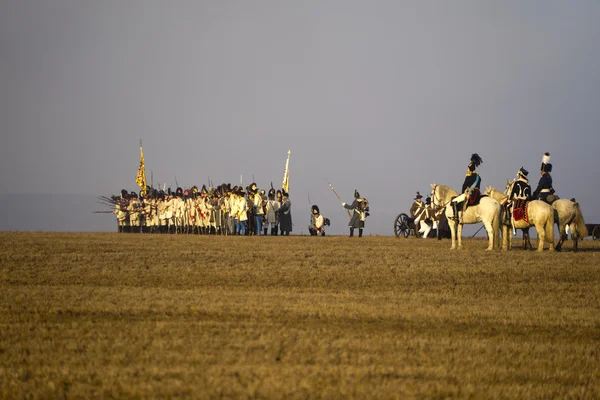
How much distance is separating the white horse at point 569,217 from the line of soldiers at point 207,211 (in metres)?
14.0

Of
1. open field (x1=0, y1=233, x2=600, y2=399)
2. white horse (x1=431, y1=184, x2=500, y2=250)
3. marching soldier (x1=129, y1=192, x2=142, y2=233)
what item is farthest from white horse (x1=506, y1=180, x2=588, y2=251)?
marching soldier (x1=129, y1=192, x2=142, y2=233)

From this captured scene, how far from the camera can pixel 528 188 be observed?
21156 millimetres

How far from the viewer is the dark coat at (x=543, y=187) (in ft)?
73.6

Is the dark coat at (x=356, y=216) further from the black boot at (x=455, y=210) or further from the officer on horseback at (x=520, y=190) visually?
the officer on horseback at (x=520, y=190)

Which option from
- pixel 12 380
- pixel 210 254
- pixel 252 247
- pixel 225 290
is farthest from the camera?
pixel 252 247

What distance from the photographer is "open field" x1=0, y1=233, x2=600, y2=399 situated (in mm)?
6371

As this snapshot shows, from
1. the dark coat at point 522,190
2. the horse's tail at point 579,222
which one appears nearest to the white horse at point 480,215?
the dark coat at point 522,190

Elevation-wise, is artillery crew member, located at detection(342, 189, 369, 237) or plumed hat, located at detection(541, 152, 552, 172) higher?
plumed hat, located at detection(541, 152, 552, 172)

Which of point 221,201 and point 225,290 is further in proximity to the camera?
point 221,201

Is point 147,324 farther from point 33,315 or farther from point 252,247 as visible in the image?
point 252,247

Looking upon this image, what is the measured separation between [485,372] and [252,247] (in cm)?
1432

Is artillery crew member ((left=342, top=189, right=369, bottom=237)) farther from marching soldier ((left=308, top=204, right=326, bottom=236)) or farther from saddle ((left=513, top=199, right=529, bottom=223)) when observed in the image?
saddle ((left=513, top=199, right=529, bottom=223))

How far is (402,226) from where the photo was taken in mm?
31531

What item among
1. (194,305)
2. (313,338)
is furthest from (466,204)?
(313,338)
